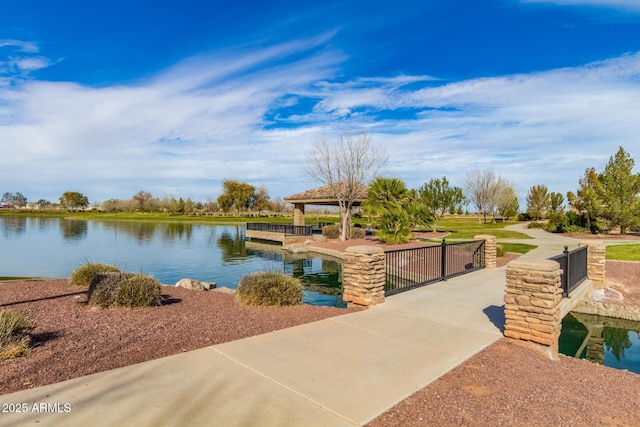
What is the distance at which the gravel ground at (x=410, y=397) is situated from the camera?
11.1ft

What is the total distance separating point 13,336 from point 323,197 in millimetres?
25686

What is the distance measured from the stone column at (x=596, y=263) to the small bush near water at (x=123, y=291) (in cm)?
1127

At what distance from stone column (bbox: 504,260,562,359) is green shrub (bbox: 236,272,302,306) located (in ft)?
12.7

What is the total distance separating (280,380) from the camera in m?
3.77

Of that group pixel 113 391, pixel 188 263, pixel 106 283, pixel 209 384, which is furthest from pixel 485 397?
pixel 188 263

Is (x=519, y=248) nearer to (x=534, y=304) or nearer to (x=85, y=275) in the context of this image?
(x=534, y=304)

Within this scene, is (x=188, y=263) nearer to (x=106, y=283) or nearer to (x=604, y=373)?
(x=106, y=283)

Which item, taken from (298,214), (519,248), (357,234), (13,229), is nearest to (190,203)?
(13,229)

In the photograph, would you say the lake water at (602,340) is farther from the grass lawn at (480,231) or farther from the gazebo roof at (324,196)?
the gazebo roof at (324,196)

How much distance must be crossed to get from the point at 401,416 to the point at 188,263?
1717cm

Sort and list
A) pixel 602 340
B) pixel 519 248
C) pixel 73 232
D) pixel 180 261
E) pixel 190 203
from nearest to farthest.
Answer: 1. pixel 602 340
2. pixel 519 248
3. pixel 180 261
4. pixel 73 232
5. pixel 190 203

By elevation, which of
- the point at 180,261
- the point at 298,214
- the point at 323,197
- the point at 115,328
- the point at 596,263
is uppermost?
the point at 323,197

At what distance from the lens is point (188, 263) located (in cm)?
1867

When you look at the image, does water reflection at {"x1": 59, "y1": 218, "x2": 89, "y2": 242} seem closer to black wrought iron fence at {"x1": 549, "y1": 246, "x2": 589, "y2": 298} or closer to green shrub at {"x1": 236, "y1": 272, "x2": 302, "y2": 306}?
green shrub at {"x1": 236, "y1": 272, "x2": 302, "y2": 306}
